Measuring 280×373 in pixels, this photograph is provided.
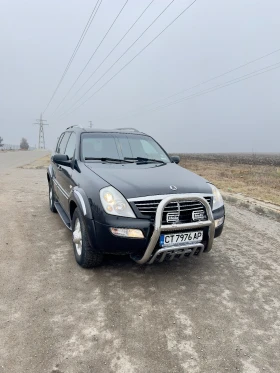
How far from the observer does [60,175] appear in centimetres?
490

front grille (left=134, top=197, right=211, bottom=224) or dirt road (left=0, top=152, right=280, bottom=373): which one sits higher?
front grille (left=134, top=197, right=211, bottom=224)

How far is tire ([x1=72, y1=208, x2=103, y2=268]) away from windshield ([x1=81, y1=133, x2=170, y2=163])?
1.10 meters

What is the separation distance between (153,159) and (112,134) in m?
0.81

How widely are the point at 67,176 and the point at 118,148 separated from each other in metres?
0.89

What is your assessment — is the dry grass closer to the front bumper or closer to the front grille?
the front grille

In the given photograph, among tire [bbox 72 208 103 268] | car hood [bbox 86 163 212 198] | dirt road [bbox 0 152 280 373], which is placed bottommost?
dirt road [bbox 0 152 280 373]

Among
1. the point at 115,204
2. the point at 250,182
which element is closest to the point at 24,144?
the point at 250,182

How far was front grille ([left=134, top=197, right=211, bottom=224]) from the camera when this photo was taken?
2.96 meters

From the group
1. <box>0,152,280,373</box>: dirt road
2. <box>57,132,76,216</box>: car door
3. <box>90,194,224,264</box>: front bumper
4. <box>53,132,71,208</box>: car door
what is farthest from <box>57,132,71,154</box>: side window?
<box>90,194,224,264</box>: front bumper

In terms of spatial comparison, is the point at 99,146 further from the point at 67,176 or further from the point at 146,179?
the point at 146,179

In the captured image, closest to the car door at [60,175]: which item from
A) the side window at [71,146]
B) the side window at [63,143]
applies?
the side window at [63,143]

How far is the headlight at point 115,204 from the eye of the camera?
2945 mm

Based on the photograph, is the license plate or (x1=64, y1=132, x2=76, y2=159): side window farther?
(x1=64, y1=132, x2=76, y2=159): side window

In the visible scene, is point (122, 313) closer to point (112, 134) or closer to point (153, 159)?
point (153, 159)
